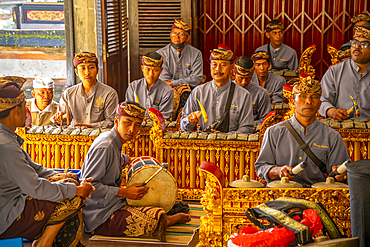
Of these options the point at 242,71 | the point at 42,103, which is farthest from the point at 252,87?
the point at 42,103

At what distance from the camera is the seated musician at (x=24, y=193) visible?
11.5 feet

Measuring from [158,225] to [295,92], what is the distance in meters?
1.72

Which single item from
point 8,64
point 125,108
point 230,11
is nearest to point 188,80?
point 230,11

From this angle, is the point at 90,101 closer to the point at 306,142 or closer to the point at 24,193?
the point at 24,193

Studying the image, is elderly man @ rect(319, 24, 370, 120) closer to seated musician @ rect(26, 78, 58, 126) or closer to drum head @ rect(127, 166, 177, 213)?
drum head @ rect(127, 166, 177, 213)

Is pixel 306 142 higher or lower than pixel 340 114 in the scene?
lower

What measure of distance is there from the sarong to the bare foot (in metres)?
0.30

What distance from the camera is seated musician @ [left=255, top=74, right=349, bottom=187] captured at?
427 centimetres

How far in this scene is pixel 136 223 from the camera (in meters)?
4.47

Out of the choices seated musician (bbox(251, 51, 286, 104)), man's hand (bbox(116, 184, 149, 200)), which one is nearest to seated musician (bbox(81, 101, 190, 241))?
man's hand (bbox(116, 184, 149, 200))

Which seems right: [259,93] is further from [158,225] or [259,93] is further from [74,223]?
[74,223]

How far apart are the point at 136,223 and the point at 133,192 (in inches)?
11.1

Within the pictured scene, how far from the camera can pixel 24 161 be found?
3516mm

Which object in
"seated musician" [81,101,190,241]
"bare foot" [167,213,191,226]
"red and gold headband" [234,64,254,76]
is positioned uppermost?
"red and gold headband" [234,64,254,76]
